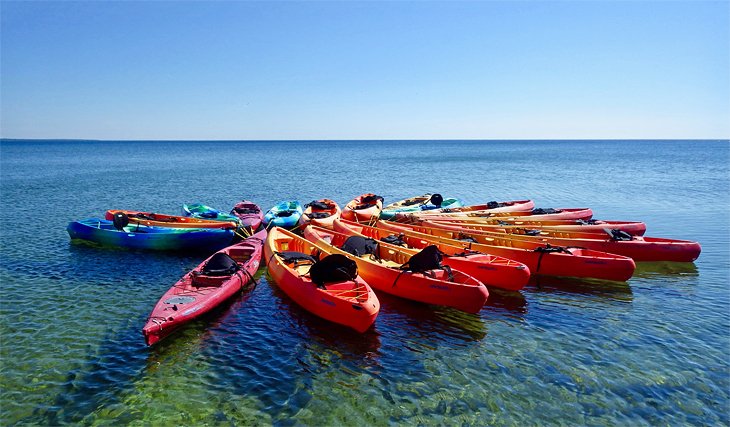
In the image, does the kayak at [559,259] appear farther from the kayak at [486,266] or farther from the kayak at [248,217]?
the kayak at [248,217]

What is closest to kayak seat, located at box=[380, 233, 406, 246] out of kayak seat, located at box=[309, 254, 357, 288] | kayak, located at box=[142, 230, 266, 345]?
kayak seat, located at box=[309, 254, 357, 288]

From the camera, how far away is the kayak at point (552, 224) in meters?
23.0

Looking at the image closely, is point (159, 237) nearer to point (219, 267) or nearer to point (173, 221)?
point (173, 221)

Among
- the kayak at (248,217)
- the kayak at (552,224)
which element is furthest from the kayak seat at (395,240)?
the kayak at (248,217)

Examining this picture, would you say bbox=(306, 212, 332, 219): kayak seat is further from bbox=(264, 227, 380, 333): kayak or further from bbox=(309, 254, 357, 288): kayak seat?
bbox=(309, 254, 357, 288): kayak seat

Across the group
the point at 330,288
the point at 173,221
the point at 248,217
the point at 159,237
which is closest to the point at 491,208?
the point at 248,217

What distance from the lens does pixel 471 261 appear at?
1720 centimetres

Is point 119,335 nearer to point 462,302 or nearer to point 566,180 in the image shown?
point 462,302

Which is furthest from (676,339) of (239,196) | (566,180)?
(566,180)

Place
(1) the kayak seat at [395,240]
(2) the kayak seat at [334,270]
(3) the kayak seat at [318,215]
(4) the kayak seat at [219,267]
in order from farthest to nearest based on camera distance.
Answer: (3) the kayak seat at [318,215], (1) the kayak seat at [395,240], (4) the kayak seat at [219,267], (2) the kayak seat at [334,270]

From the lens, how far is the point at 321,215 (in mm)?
27797

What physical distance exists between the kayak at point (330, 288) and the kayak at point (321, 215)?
810 cm

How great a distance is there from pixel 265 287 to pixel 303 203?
82.6ft

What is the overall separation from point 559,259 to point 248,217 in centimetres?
1895
